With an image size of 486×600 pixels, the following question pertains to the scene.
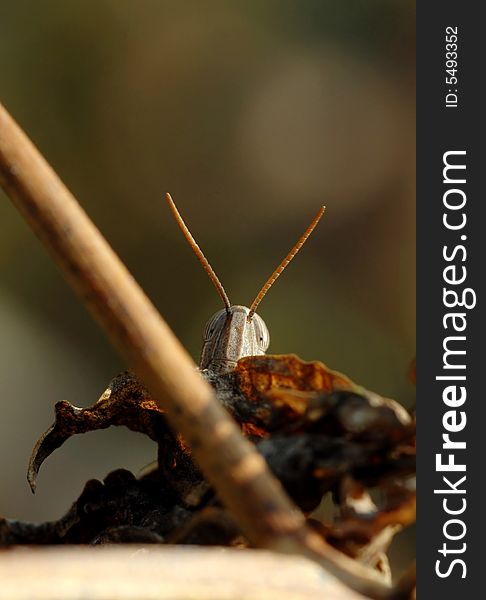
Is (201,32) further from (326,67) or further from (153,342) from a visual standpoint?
(153,342)

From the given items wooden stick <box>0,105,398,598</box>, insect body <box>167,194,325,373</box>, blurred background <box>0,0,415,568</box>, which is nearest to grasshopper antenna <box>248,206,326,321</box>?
insect body <box>167,194,325,373</box>

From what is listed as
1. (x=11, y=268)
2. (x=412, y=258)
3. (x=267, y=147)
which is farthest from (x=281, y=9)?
(x=11, y=268)

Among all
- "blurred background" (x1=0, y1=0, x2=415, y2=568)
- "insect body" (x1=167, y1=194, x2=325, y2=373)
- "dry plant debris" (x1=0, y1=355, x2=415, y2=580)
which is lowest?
"dry plant debris" (x1=0, y1=355, x2=415, y2=580)

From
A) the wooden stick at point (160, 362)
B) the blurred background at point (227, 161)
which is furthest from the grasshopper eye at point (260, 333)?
the blurred background at point (227, 161)

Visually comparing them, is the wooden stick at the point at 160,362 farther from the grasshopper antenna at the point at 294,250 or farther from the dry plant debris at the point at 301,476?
the grasshopper antenna at the point at 294,250

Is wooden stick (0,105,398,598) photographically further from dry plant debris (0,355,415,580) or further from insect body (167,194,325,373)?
insect body (167,194,325,373)
